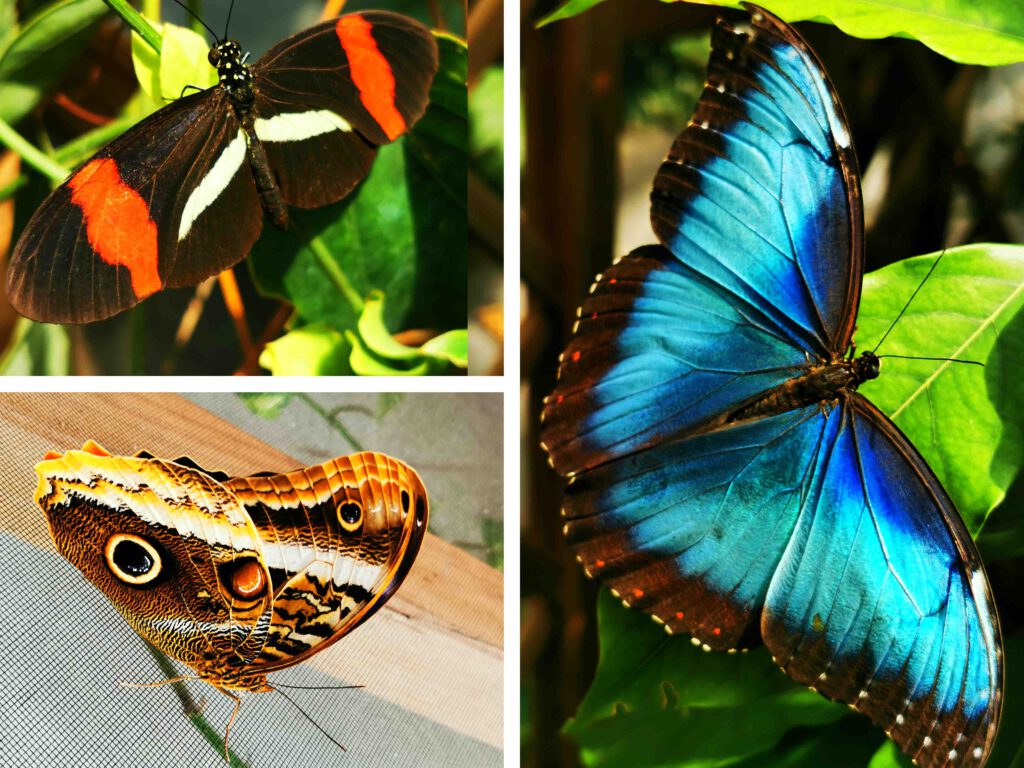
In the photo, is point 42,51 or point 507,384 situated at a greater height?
point 42,51

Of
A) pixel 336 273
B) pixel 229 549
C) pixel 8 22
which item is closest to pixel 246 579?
pixel 229 549

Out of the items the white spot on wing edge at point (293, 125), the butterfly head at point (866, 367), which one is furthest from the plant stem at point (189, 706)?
the butterfly head at point (866, 367)

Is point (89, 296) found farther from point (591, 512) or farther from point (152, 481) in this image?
point (591, 512)

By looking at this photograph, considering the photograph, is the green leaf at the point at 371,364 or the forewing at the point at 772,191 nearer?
the forewing at the point at 772,191

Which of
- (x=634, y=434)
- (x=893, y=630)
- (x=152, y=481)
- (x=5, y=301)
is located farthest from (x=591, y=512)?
(x=5, y=301)

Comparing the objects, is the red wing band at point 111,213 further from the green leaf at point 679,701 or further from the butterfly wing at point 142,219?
the green leaf at point 679,701

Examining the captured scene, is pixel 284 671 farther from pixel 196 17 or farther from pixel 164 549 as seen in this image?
pixel 196 17
